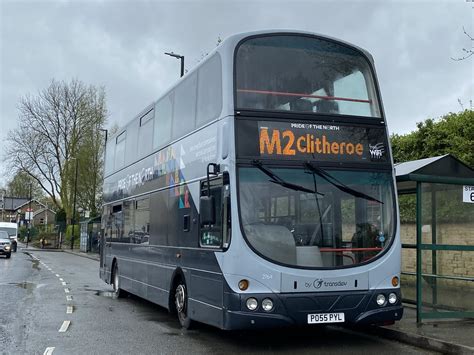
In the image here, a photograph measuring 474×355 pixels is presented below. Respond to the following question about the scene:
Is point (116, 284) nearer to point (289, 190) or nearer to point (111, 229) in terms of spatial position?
point (111, 229)

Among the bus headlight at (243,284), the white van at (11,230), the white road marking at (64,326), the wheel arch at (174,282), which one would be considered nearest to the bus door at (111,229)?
the white road marking at (64,326)

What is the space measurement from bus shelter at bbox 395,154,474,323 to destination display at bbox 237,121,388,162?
1705mm

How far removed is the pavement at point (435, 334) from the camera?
762cm

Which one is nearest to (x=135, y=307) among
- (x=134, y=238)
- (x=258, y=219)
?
(x=134, y=238)

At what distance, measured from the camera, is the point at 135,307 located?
13164 millimetres

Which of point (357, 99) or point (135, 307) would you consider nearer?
point (357, 99)

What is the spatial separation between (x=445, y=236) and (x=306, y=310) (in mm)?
3997

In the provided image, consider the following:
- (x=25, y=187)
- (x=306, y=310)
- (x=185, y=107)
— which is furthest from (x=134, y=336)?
(x=25, y=187)

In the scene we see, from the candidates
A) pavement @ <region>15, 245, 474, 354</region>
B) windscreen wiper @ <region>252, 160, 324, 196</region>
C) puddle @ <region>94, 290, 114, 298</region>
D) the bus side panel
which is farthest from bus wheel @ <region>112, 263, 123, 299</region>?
windscreen wiper @ <region>252, 160, 324, 196</region>

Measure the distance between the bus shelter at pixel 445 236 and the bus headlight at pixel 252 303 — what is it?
3.68 meters

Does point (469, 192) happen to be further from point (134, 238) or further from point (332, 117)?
point (134, 238)

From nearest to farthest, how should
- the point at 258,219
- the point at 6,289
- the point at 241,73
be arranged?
the point at 258,219
the point at 241,73
the point at 6,289

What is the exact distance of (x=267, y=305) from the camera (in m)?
7.32

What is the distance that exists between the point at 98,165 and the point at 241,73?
158ft
